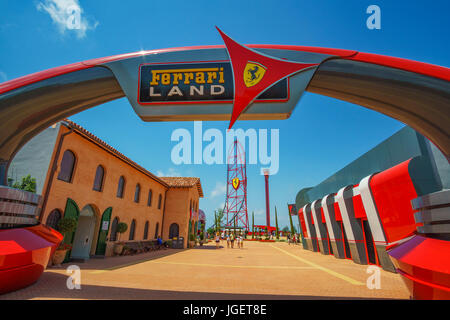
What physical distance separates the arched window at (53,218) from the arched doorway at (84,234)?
2.60m

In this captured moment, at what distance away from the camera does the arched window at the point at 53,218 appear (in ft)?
32.9

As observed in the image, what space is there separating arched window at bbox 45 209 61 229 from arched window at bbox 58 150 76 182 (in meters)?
1.60

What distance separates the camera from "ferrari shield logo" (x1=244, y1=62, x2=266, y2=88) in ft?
14.7

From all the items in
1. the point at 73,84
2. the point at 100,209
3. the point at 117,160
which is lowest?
the point at 100,209

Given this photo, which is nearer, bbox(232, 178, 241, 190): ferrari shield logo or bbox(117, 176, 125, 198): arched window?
bbox(117, 176, 125, 198): arched window

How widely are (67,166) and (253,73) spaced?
11090mm

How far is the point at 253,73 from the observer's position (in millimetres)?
4531

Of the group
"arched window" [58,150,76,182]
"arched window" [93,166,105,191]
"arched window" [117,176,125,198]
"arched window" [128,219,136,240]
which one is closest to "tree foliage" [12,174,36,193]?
"arched window" [58,150,76,182]

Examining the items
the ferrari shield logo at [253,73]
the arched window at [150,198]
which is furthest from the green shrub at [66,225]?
the ferrari shield logo at [253,73]

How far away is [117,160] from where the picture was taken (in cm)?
1524

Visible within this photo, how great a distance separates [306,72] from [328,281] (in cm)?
667

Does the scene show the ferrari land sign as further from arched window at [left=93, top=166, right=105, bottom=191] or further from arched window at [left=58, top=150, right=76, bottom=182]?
arched window at [left=93, top=166, right=105, bottom=191]
